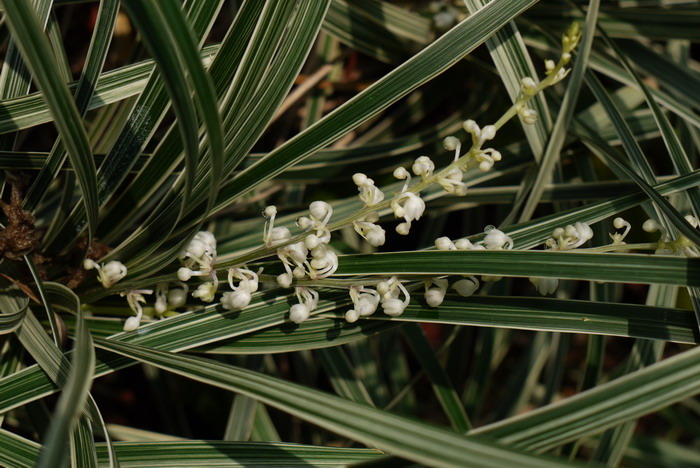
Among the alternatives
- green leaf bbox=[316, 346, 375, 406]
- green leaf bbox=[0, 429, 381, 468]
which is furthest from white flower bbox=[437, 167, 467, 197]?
green leaf bbox=[316, 346, 375, 406]

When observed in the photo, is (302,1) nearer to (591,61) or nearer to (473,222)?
(591,61)

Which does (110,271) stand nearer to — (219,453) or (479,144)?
(219,453)

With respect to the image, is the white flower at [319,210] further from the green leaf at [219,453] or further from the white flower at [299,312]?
the green leaf at [219,453]

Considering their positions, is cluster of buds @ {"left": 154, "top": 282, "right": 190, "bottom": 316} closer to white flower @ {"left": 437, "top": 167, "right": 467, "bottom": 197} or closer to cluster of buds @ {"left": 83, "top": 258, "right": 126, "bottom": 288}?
cluster of buds @ {"left": 83, "top": 258, "right": 126, "bottom": 288}

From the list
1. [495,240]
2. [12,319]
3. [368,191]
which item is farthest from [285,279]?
[12,319]

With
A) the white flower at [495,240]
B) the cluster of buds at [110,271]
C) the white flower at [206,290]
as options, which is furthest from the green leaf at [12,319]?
the white flower at [495,240]

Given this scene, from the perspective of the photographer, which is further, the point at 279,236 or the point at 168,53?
the point at 279,236

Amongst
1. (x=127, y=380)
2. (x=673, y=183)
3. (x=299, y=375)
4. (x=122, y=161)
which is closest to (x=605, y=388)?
(x=673, y=183)
